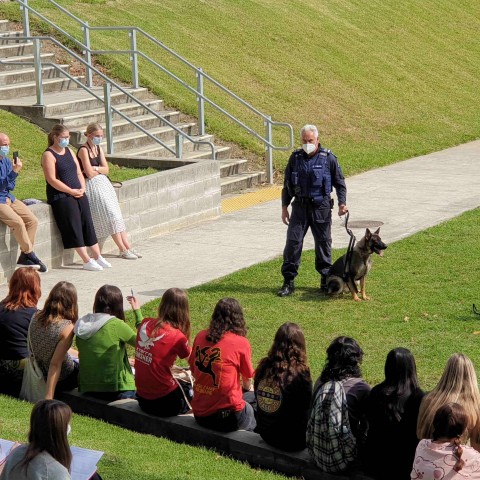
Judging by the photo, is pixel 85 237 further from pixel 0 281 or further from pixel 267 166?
pixel 267 166

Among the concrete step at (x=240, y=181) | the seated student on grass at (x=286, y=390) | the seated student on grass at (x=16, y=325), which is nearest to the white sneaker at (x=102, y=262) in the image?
the seated student on grass at (x=16, y=325)

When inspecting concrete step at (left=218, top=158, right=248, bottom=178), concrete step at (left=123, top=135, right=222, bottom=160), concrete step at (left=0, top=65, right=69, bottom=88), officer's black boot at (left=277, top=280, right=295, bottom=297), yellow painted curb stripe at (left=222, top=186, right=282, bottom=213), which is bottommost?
officer's black boot at (left=277, top=280, right=295, bottom=297)

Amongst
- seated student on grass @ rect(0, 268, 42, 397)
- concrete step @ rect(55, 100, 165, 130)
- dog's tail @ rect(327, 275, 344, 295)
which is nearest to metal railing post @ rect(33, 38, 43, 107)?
concrete step @ rect(55, 100, 165, 130)

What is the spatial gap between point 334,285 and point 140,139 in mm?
7408

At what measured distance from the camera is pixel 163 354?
26.2 feet

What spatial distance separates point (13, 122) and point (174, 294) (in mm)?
9918

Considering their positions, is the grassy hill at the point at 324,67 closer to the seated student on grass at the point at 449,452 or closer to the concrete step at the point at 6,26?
the concrete step at the point at 6,26

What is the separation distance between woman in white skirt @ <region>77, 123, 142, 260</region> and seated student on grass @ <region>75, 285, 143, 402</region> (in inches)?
202

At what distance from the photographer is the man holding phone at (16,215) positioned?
39.9ft

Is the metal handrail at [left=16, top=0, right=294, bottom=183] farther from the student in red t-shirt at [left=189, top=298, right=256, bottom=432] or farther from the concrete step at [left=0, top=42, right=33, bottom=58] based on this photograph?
the student in red t-shirt at [left=189, top=298, right=256, bottom=432]

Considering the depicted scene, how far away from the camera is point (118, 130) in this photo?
18.2 meters

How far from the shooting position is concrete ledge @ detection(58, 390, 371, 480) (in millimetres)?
7250

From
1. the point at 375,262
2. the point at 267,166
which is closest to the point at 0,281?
the point at 375,262

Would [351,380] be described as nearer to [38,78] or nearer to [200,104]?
[38,78]
